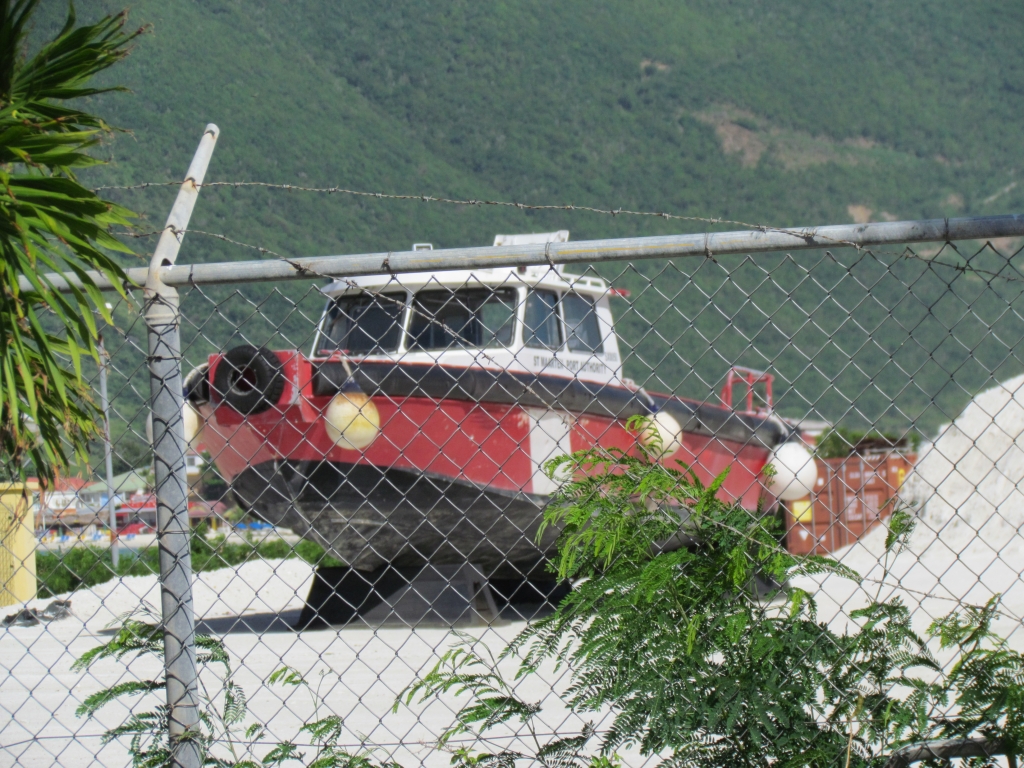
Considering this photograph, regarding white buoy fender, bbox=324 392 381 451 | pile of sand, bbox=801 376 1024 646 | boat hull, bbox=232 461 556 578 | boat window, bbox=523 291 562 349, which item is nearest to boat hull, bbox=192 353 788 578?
boat hull, bbox=232 461 556 578

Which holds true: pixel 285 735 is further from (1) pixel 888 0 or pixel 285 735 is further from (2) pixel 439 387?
(1) pixel 888 0

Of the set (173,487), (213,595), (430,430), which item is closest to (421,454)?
(430,430)

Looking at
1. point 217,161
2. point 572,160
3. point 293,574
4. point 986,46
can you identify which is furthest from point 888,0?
point 293,574

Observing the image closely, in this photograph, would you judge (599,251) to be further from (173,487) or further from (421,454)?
(421,454)

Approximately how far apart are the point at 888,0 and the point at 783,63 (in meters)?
33.0

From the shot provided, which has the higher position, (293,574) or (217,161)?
(217,161)

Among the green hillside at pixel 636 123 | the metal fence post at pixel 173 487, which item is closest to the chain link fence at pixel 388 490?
the metal fence post at pixel 173 487

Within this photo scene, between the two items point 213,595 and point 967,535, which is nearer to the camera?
point 213,595

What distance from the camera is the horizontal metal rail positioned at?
7.27 ft

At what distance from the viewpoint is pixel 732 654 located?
7.14 ft

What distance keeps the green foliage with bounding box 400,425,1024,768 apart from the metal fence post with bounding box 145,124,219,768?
1.94 feet

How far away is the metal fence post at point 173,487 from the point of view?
236 cm

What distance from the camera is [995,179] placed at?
10156 centimetres

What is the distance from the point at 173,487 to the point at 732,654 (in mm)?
1296
